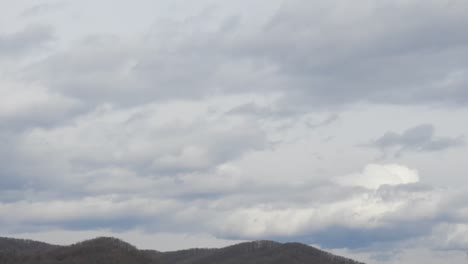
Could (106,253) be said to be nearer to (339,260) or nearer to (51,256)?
(51,256)

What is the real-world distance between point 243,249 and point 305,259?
1577 centimetres

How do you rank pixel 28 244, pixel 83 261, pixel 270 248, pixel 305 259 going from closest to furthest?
pixel 83 261 < pixel 305 259 < pixel 270 248 < pixel 28 244

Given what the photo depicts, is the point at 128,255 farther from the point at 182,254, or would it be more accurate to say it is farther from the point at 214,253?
the point at 182,254

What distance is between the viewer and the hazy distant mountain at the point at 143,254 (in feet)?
332

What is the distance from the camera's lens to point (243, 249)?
14450 cm

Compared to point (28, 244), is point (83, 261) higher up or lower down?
lower down

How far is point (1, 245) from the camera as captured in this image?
482 ft

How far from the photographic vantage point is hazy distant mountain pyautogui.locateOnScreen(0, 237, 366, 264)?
101 m

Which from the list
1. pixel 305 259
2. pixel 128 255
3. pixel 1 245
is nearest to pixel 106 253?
pixel 128 255

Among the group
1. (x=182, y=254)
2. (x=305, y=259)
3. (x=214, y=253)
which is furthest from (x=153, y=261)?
(x=182, y=254)

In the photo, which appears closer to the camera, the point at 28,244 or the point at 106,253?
the point at 106,253

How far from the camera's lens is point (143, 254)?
106562mm

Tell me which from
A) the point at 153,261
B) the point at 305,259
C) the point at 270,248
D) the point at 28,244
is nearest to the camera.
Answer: the point at 153,261

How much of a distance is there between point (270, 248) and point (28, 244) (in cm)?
4515
